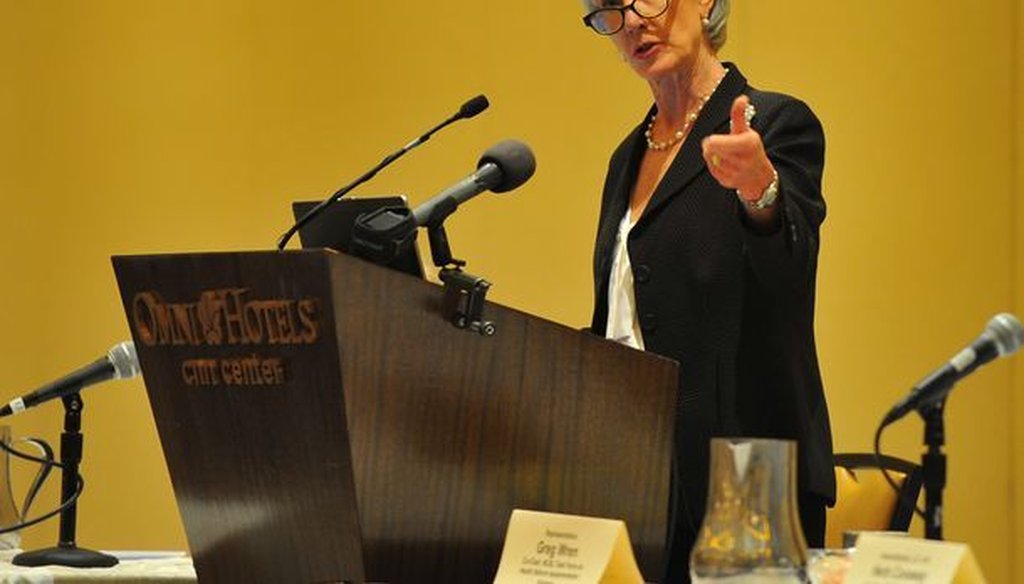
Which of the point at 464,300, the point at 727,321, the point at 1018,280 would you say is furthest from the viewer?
the point at 1018,280

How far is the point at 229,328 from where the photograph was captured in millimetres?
1742

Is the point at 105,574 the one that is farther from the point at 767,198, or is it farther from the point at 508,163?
the point at 767,198

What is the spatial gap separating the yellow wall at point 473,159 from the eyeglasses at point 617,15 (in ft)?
5.86

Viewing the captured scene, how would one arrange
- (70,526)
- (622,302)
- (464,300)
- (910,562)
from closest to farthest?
(910,562) → (464,300) → (622,302) → (70,526)

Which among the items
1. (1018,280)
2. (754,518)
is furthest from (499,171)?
(1018,280)

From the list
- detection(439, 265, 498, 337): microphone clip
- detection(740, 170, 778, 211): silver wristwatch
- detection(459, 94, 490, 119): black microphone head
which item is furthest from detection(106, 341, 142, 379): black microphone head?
detection(740, 170, 778, 211): silver wristwatch

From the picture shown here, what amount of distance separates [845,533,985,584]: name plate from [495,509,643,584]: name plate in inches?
9.6

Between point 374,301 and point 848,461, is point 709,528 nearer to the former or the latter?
point 374,301

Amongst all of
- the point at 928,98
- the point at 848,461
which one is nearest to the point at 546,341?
the point at 848,461

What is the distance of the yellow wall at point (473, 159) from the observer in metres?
4.04

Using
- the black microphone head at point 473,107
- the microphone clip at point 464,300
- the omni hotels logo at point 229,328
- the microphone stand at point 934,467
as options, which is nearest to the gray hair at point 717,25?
the black microphone head at point 473,107

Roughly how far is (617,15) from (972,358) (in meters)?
1.12

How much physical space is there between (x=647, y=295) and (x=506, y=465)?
532 millimetres

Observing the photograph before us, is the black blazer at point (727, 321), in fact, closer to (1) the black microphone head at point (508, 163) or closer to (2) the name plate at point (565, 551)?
(1) the black microphone head at point (508, 163)
